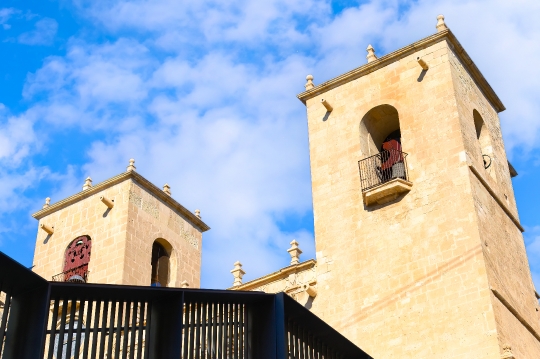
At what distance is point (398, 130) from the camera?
20312 millimetres

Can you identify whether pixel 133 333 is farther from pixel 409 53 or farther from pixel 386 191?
pixel 409 53

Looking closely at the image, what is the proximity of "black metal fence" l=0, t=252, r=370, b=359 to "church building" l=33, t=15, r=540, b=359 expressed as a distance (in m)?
8.67

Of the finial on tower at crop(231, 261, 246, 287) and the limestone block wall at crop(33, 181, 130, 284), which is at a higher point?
the limestone block wall at crop(33, 181, 130, 284)

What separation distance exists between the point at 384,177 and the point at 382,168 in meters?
0.26

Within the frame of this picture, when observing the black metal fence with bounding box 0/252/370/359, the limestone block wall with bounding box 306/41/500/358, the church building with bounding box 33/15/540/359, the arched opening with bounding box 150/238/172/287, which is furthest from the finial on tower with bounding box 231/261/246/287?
the black metal fence with bounding box 0/252/370/359

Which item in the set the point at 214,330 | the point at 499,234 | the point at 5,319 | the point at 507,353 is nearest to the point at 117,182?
the point at 499,234

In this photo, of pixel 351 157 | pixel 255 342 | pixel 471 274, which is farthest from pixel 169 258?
pixel 255 342

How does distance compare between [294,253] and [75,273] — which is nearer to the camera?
[294,253]

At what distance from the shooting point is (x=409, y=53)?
19625 mm

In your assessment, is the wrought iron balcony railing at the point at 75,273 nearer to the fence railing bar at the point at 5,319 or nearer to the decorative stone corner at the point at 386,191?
the decorative stone corner at the point at 386,191

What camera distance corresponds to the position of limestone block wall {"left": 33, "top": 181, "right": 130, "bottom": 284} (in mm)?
23250

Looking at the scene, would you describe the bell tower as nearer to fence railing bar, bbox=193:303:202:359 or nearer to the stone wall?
the stone wall

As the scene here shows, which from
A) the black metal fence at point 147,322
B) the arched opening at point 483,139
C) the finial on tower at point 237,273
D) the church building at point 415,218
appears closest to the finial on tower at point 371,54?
the church building at point 415,218

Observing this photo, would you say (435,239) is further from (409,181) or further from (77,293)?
(77,293)
